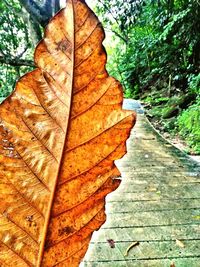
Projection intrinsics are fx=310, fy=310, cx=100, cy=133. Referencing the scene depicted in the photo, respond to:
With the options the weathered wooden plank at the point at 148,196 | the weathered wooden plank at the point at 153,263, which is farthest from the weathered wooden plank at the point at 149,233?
the weathered wooden plank at the point at 148,196

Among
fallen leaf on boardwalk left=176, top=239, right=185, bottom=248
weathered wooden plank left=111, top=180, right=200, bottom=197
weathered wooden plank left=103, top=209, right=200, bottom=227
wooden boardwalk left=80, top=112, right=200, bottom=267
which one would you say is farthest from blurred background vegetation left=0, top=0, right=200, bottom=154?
fallen leaf on boardwalk left=176, top=239, right=185, bottom=248

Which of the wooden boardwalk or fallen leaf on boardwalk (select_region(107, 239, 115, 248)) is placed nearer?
the wooden boardwalk

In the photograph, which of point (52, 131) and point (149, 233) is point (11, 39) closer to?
point (149, 233)

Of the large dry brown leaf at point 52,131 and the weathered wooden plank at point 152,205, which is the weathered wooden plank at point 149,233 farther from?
the large dry brown leaf at point 52,131

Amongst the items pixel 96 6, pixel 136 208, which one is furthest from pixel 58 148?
pixel 96 6

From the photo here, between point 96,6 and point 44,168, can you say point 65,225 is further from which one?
point 96,6

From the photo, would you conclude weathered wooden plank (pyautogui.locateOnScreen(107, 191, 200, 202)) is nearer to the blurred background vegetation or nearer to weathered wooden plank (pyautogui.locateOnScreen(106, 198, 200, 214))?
weathered wooden plank (pyautogui.locateOnScreen(106, 198, 200, 214))
